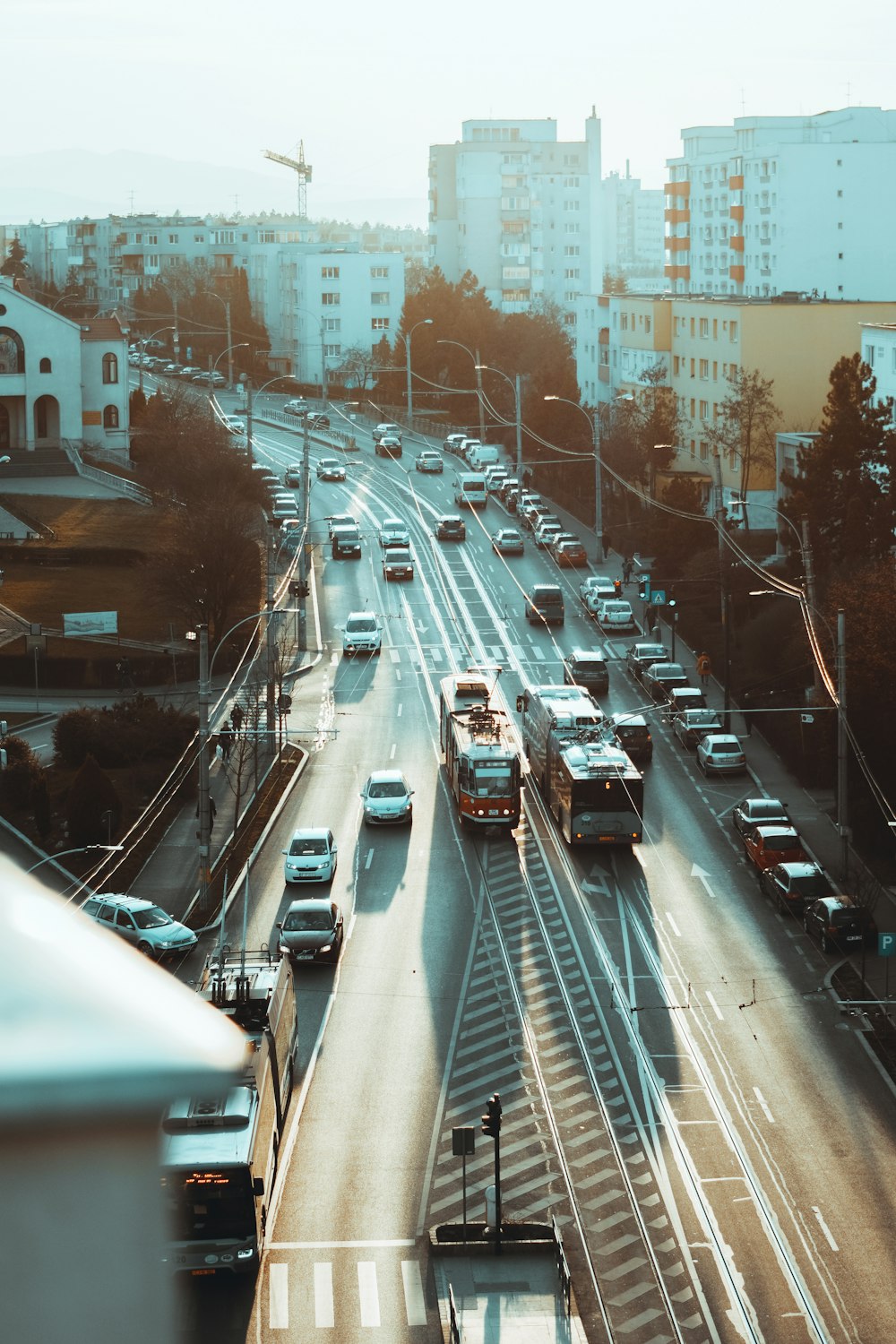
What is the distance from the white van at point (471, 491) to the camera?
94.0m

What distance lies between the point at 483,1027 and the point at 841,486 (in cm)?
3299

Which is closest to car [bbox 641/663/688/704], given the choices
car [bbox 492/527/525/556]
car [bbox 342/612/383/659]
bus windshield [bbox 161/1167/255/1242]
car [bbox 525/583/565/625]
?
car [bbox 525/583/565/625]

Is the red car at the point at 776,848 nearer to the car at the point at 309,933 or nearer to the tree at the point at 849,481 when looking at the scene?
the car at the point at 309,933

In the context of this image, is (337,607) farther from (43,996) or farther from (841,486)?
(43,996)

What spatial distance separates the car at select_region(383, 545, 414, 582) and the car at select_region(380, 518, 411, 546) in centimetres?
257

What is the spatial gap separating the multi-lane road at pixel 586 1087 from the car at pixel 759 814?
763 millimetres

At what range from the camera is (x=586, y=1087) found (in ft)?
97.2

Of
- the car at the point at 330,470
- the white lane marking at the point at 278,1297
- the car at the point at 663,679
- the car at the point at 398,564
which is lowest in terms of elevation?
the white lane marking at the point at 278,1297

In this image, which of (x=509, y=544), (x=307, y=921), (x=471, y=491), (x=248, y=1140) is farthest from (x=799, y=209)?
(x=248, y=1140)

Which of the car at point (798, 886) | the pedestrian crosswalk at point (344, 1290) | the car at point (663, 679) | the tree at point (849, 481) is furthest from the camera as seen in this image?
the car at point (663, 679)

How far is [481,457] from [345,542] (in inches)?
990

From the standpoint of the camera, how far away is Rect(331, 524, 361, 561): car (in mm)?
82562

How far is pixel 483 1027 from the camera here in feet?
106

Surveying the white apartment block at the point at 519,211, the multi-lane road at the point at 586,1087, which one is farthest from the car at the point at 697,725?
the white apartment block at the point at 519,211
